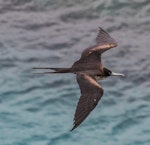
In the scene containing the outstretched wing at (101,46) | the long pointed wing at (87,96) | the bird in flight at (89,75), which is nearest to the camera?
the long pointed wing at (87,96)

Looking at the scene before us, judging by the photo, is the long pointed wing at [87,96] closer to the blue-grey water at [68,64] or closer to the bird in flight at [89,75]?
the bird in flight at [89,75]

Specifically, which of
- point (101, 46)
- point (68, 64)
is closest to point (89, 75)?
point (101, 46)

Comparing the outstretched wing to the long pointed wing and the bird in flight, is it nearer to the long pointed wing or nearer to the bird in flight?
the bird in flight

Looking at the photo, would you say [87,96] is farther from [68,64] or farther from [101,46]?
[68,64]

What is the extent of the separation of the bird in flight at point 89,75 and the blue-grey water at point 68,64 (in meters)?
3.49

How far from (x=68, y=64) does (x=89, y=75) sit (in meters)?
5.46

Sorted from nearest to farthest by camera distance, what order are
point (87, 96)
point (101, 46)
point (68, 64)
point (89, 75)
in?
point (87, 96), point (89, 75), point (101, 46), point (68, 64)

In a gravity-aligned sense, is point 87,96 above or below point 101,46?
below

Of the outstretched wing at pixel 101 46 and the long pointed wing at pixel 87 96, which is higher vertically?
the outstretched wing at pixel 101 46

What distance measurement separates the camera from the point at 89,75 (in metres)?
9.16

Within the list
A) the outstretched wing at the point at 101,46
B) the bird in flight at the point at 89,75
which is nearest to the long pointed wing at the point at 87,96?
the bird in flight at the point at 89,75

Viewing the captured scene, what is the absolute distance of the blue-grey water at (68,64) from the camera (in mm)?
13477

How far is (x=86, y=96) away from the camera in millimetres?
8695

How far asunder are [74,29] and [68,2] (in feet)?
3.53
